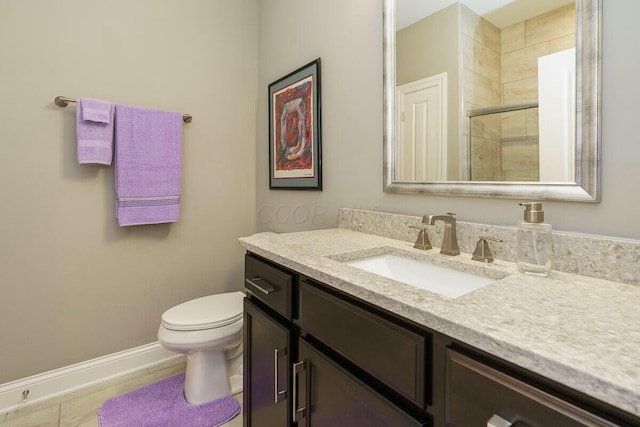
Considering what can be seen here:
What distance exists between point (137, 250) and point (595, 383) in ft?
6.72

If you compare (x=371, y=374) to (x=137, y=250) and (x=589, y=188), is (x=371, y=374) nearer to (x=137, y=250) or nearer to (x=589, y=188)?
(x=589, y=188)

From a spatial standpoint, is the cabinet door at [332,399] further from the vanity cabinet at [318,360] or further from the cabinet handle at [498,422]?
the cabinet handle at [498,422]

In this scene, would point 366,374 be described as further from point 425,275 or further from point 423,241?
point 423,241

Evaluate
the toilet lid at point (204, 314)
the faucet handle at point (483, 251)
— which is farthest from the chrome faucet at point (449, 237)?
the toilet lid at point (204, 314)

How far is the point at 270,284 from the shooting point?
3.36 feet

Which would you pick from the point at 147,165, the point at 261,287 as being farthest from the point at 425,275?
the point at 147,165

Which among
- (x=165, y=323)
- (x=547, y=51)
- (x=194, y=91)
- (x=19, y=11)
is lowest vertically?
(x=165, y=323)

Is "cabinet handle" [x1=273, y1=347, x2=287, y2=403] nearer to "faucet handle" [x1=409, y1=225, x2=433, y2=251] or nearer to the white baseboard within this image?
"faucet handle" [x1=409, y1=225, x2=433, y2=251]

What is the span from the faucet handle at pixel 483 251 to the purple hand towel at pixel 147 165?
1631 millimetres

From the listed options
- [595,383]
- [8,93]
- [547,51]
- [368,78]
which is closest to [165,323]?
[8,93]

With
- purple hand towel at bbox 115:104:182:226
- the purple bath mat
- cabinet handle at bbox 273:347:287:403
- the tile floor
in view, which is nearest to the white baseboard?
the tile floor

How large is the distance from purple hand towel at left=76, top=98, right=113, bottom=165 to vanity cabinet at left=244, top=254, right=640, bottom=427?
110cm

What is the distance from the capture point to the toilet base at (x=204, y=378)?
1.57 m

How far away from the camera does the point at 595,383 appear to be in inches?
14.1
